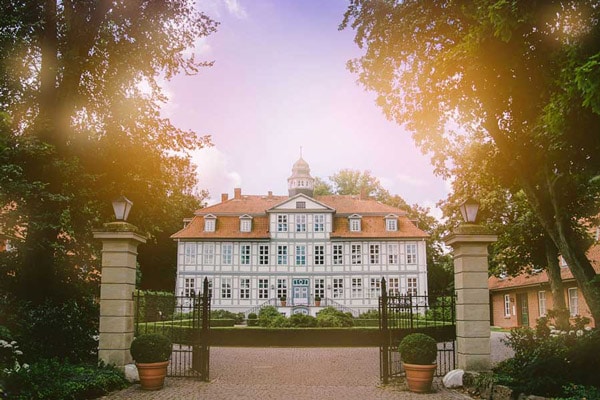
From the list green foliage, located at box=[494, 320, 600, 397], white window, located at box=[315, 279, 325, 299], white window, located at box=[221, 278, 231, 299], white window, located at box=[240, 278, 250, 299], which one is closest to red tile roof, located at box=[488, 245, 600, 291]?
white window, located at box=[315, 279, 325, 299]

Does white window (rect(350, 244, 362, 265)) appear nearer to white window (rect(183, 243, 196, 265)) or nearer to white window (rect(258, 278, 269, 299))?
white window (rect(258, 278, 269, 299))

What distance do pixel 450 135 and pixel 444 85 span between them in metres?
2.22

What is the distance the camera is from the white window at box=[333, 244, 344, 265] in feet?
144

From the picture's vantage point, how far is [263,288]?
43.4 meters

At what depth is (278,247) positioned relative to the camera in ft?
145

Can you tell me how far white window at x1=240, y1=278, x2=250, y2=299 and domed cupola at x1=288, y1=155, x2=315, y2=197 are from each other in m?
10.3

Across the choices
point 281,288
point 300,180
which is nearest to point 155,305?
point 281,288

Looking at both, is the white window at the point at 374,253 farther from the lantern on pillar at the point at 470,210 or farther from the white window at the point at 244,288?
the lantern on pillar at the point at 470,210

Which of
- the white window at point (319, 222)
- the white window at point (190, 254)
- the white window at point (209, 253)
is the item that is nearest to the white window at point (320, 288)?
the white window at point (319, 222)

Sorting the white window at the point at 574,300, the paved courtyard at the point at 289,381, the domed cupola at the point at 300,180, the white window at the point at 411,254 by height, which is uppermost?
the domed cupola at the point at 300,180

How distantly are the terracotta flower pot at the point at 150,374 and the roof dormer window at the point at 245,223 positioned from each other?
34292mm

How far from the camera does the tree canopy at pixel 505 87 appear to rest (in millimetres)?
9578

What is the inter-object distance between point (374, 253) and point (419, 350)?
3383 centimetres

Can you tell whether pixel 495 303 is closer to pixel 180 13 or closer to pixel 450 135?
pixel 450 135
